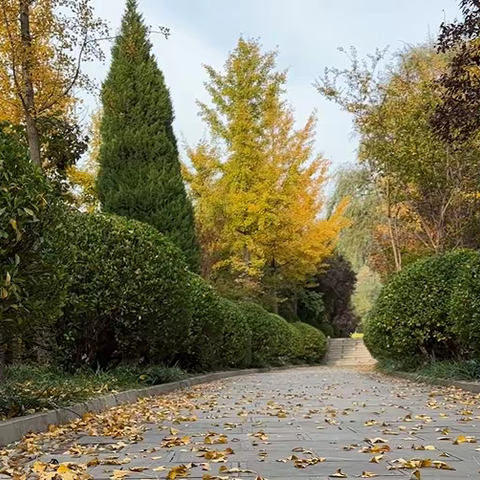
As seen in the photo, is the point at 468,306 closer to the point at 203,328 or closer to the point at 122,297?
the point at 122,297

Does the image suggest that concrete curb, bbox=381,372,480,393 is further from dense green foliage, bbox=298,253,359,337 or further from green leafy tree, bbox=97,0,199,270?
dense green foliage, bbox=298,253,359,337

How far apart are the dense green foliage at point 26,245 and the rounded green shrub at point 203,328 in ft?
18.7

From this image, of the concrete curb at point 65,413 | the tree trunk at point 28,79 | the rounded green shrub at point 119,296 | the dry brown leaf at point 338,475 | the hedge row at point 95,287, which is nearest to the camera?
the dry brown leaf at point 338,475

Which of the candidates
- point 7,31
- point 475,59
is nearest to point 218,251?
point 7,31

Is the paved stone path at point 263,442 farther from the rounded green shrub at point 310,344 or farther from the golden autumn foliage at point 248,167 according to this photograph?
the rounded green shrub at point 310,344

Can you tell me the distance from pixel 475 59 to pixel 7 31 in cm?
630

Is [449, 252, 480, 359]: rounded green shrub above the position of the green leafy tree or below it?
below

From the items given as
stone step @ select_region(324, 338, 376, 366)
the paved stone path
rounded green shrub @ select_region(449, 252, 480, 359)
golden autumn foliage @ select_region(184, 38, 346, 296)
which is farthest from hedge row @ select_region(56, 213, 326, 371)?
stone step @ select_region(324, 338, 376, 366)

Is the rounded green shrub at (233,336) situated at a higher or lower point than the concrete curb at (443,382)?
higher

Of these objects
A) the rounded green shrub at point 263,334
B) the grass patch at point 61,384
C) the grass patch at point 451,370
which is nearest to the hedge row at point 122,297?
the grass patch at point 61,384

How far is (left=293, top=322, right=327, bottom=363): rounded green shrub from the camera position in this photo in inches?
939

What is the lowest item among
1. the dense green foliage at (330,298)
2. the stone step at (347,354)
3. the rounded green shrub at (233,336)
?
the stone step at (347,354)

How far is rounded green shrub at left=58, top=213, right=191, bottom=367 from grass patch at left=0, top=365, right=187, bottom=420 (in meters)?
0.33

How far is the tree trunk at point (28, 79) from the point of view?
9.14 m
